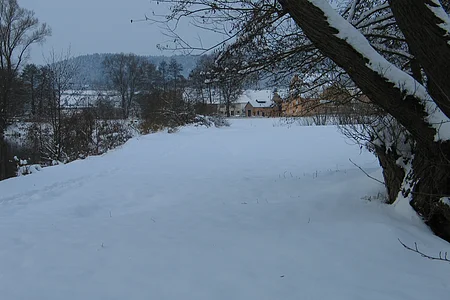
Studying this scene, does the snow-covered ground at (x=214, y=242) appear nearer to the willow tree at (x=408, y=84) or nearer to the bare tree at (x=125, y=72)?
the willow tree at (x=408, y=84)

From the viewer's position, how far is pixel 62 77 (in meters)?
16.4

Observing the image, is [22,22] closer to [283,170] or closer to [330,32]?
[283,170]

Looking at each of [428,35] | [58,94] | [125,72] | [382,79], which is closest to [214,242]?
[382,79]

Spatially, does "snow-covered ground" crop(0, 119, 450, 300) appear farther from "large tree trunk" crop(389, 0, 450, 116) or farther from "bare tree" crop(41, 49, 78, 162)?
"bare tree" crop(41, 49, 78, 162)

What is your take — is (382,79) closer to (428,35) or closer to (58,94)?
(428,35)

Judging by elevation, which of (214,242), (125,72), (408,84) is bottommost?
(214,242)

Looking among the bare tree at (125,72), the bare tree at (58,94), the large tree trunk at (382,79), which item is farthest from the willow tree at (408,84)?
the bare tree at (125,72)

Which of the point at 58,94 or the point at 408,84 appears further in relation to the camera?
the point at 58,94

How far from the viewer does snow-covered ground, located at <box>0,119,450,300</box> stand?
2699 millimetres

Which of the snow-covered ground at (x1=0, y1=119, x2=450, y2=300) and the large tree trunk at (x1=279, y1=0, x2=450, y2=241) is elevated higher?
the large tree trunk at (x1=279, y1=0, x2=450, y2=241)

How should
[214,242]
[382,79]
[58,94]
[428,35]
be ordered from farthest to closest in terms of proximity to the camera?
[58,94], [214,242], [382,79], [428,35]

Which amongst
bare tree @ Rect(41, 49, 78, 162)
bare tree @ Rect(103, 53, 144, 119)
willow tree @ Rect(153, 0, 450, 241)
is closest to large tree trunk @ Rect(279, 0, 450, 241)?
willow tree @ Rect(153, 0, 450, 241)

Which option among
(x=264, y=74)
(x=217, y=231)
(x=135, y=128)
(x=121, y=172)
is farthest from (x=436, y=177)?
(x=135, y=128)

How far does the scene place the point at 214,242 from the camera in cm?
362
